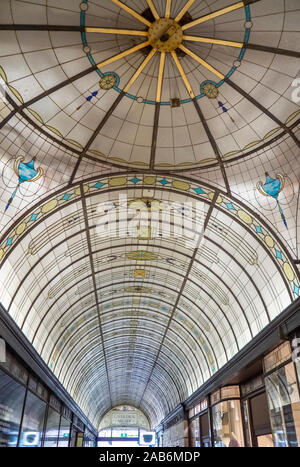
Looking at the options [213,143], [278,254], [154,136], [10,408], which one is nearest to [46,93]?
[154,136]

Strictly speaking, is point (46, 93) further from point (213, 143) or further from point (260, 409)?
point (260, 409)

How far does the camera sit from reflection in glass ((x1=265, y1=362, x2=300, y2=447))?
11.0 meters

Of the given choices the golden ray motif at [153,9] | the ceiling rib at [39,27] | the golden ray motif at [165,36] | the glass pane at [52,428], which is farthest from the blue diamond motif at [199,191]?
the glass pane at [52,428]

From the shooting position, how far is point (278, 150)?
10359 mm

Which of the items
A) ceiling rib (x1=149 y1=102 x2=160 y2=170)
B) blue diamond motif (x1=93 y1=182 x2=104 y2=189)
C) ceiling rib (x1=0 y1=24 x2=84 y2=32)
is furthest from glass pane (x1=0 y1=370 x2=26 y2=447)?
ceiling rib (x1=0 y1=24 x2=84 y2=32)

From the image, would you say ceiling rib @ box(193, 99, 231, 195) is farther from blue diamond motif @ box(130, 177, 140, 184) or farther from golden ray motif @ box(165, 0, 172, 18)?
blue diamond motif @ box(130, 177, 140, 184)

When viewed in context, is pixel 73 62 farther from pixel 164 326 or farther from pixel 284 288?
pixel 164 326

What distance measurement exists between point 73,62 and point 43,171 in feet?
11.4

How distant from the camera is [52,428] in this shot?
21.4 m

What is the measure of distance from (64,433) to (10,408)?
14703 millimetres

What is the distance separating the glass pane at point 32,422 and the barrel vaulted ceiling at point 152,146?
2625 mm

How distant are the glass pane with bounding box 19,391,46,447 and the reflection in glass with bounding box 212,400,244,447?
9.30 m

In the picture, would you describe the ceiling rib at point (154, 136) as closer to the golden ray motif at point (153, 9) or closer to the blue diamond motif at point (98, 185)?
the blue diamond motif at point (98, 185)
